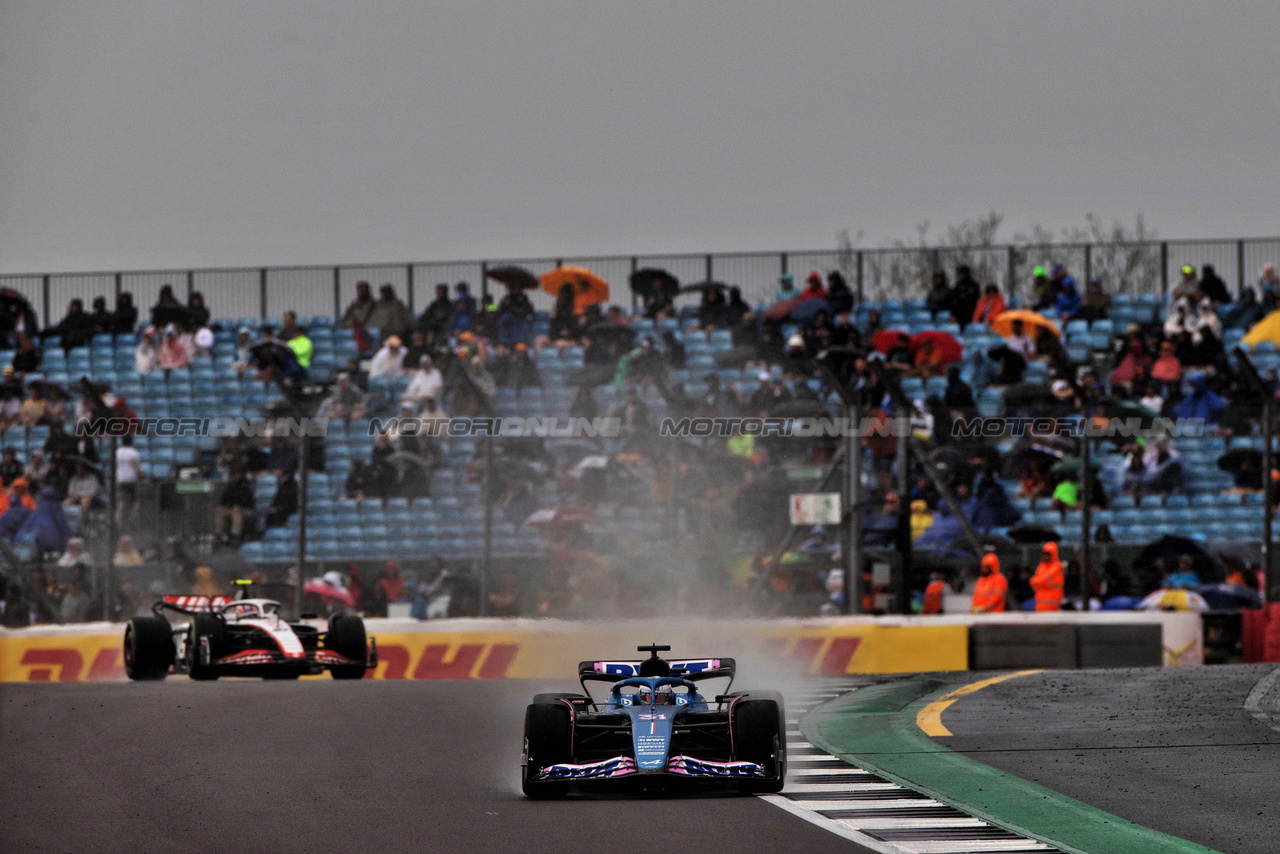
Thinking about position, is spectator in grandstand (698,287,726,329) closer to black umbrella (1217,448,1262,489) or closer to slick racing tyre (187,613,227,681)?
black umbrella (1217,448,1262,489)

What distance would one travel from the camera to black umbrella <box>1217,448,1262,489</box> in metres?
20.4

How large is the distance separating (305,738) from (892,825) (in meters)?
4.86

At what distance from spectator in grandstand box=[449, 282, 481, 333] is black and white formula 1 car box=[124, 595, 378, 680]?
1024 cm

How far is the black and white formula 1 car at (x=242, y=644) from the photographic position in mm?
16109

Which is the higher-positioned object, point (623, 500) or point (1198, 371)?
point (1198, 371)

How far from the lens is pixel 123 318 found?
2762 cm

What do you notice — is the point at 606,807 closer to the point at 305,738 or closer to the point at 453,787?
the point at 453,787

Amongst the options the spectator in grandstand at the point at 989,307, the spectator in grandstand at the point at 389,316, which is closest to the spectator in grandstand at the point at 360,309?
the spectator in grandstand at the point at 389,316

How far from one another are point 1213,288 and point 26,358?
19.4 meters

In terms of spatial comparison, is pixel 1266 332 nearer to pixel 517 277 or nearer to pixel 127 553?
pixel 517 277

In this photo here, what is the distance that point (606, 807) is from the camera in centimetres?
812

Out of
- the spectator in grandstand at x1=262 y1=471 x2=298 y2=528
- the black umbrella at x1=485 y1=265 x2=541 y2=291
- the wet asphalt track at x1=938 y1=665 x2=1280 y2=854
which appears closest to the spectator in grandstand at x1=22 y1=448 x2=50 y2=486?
the spectator in grandstand at x1=262 y1=471 x2=298 y2=528

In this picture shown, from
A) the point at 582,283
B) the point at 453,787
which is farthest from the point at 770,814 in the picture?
the point at 582,283

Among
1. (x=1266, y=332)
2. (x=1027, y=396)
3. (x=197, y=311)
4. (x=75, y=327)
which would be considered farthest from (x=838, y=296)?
(x=75, y=327)
